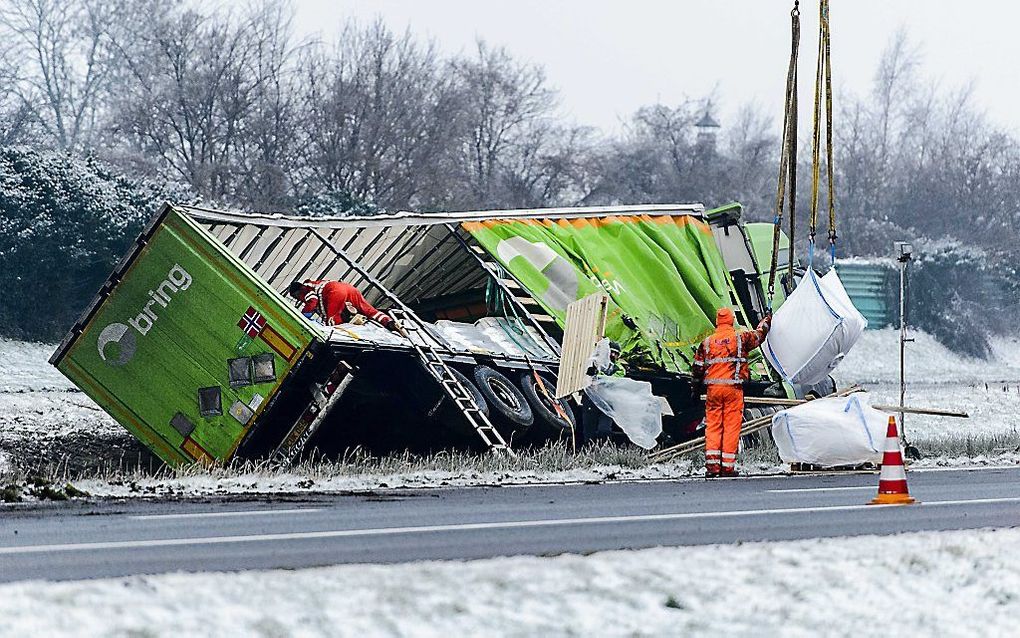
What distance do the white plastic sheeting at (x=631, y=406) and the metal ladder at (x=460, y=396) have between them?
1.27m

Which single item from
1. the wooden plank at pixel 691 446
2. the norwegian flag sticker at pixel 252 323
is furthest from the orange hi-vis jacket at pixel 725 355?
the norwegian flag sticker at pixel 252 323

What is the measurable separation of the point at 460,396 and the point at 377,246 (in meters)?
4.05

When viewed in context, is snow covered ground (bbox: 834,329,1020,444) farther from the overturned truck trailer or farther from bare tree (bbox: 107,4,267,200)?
bare tree (bbox: 107,4,267,200)

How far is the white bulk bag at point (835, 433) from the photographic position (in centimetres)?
1362

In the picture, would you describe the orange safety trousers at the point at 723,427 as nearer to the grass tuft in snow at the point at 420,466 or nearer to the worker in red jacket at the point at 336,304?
the grass tuft in snow at the point at 420,466

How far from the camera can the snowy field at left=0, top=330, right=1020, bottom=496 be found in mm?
11828

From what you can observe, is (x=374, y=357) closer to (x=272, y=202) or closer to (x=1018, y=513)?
(x=1018, y=513)

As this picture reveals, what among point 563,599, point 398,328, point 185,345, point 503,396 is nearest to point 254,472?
point 185,345

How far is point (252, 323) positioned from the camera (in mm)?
14016

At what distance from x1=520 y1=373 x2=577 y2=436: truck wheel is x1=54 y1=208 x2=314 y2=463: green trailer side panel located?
113 inches

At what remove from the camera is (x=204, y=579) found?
5617 millimetres

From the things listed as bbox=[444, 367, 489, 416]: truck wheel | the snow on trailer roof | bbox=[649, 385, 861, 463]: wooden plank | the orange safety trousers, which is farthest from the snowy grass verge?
the snow on trailer roof

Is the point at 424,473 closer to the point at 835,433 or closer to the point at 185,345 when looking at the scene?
the point at 185,345

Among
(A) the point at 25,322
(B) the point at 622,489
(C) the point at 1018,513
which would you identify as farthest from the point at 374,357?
(A) the point at 25,322
